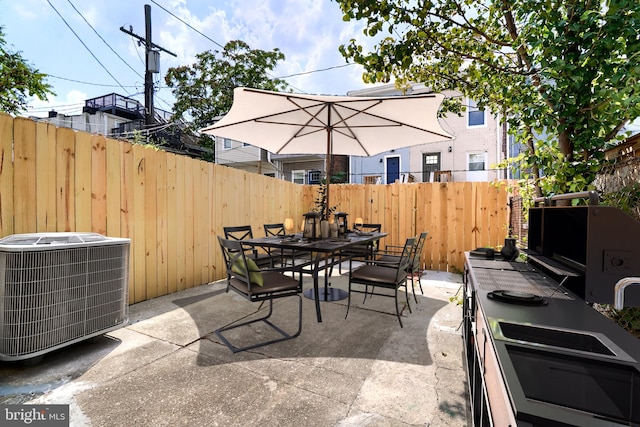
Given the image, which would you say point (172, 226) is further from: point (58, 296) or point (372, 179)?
point (372, 179)

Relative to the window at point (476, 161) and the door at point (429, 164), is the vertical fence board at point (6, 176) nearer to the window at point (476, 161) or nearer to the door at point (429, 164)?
the door at point (429, 164)

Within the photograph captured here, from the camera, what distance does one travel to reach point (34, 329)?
204cm

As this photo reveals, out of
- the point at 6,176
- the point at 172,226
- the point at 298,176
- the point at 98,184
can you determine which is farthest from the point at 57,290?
the point at 298,176

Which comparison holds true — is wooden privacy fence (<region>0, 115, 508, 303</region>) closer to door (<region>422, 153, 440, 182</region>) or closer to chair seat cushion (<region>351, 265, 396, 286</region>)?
chair seat cushion (<region>351, 265, 396, 286</region>)

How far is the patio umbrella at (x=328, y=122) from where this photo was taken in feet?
10.9

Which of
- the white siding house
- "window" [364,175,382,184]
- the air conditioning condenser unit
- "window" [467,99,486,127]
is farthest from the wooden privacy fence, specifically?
"window" [467,99,486,127]

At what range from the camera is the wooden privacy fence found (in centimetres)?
252

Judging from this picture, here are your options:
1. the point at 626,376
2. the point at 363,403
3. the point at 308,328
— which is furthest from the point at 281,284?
the point at 626,376

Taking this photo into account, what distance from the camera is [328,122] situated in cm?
407

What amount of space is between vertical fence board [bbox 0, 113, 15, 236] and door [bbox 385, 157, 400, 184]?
11.7 meters

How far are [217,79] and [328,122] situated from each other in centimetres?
1509

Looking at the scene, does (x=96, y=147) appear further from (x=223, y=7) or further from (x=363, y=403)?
(x=223, y=7)

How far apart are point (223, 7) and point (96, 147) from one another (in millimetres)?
8543

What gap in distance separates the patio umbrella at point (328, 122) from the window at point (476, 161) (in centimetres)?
772
